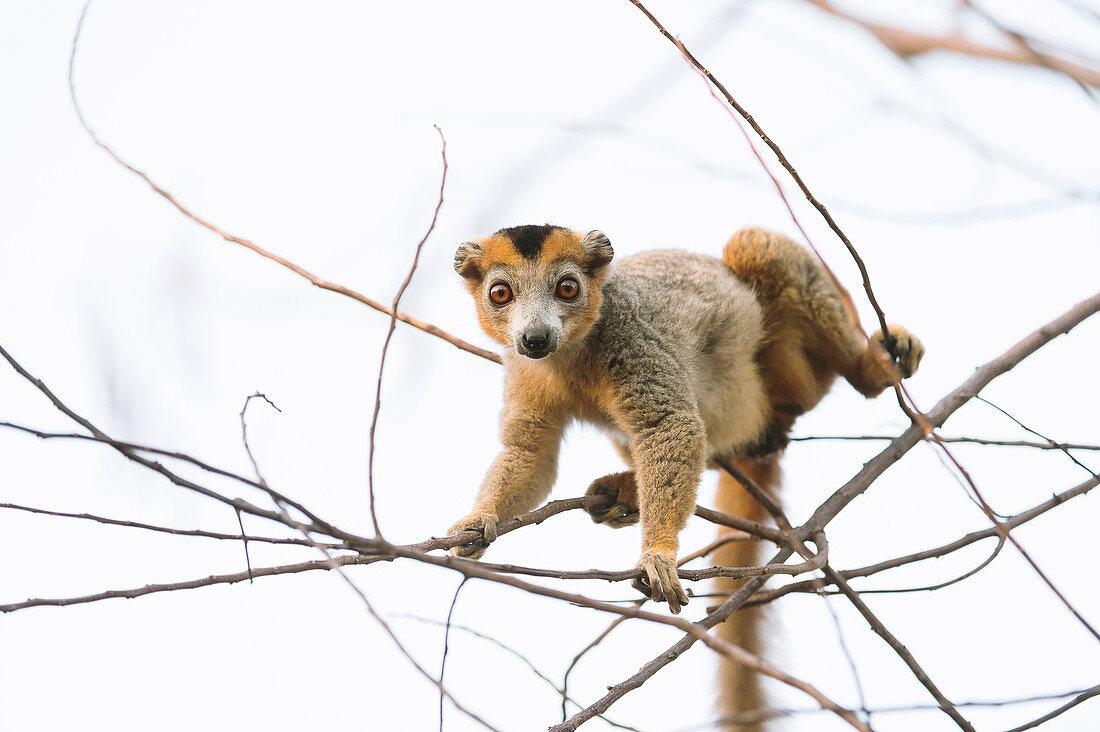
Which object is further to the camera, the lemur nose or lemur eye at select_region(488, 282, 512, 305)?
lemur eye at select_region(488, 282, 512, 305)

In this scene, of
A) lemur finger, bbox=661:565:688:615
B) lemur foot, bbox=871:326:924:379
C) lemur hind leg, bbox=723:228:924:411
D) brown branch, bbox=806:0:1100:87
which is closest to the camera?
brown branch, bbox=806:0:1100:87

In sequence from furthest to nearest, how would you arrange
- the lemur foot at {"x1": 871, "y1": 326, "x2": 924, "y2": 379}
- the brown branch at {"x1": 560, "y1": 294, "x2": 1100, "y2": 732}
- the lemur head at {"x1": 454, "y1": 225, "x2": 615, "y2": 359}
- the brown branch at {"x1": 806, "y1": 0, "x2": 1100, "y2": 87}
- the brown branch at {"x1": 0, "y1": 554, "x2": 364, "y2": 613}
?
the lemur foot at {"x1": 871, "y1": 326, "x2": 924, "y2": 379} < the lemur head at {"x1": 454, "y1": 225, "x2": 615, "y2": 359} < the brown branch at {"x1": 560, "y1": 294, "x2": 1100, "y2": 732} < the brown branch at {"x1": 0, "y1": 554, "x2": 364, "y2": 613} < the brown branch at {"x1": 806, "y1": 0, "x2": 1100, "y2": 87}

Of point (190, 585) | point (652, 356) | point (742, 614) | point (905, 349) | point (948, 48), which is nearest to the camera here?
point (948, 48)

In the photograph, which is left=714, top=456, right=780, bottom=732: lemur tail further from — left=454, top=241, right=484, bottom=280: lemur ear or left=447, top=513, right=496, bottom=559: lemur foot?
left=454, top=241, right=484, bottom=280: lemur ear

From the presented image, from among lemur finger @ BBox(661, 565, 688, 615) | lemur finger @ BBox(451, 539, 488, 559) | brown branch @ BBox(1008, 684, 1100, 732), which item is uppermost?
lemur finger @ BBox(451, 539, 488, 559)

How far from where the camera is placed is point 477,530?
4332 millimetres

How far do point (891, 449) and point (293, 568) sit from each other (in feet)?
10.1

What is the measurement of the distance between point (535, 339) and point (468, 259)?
969 millimetres

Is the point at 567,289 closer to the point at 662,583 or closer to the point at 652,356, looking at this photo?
the point at 652,356

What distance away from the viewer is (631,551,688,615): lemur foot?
3.93 metres

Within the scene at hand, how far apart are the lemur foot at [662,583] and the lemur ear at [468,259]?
200 centimetres

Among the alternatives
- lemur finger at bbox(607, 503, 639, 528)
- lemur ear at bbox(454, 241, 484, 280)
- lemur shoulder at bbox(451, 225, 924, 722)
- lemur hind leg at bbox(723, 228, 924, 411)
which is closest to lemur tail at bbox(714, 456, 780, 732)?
lemur shoulder at bbox(451, 225, 924, 722)

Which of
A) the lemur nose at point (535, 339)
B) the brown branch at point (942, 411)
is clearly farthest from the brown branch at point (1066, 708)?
the lemur nose at point (535, 339)

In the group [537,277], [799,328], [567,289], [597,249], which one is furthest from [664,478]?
[799,328]
